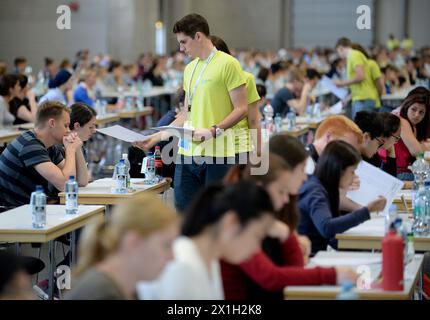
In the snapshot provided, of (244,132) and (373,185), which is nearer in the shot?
(373,185)

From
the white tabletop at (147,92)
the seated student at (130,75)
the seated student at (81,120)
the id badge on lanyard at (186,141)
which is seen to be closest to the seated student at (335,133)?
the id badge on lanyard at (186,141)

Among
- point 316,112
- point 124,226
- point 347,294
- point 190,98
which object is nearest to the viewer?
point 124,226

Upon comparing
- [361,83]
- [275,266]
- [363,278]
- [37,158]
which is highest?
[361,83]

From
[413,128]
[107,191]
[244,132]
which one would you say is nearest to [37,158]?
[107,191]

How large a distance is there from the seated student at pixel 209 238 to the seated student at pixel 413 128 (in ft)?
16.0

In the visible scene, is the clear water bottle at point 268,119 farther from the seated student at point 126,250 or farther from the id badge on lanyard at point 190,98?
the seated student at point 126,250

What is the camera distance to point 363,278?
407 cm

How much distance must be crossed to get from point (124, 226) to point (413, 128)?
566cm

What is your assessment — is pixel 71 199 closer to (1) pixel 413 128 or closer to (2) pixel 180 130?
(2) pixel 180 130

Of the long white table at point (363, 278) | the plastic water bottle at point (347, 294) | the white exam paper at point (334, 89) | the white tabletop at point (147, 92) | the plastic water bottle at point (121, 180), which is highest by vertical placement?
the white exam paper at point (334, 89)

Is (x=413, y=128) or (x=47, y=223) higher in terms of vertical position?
(x=413, y=128)

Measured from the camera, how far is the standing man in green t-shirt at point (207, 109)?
6035 millimetres

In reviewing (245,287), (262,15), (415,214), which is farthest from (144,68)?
(245,287)
